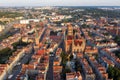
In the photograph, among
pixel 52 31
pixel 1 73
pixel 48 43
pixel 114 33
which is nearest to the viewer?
pixel 1 73

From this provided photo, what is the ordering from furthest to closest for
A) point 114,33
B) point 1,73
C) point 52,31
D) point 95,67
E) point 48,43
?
point 52,31, point 114,33, point 48,43, point 95,67, point 1,73

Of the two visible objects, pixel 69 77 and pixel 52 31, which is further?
pixel 52 31

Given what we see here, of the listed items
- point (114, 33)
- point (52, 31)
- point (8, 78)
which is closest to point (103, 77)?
point (8, 78)

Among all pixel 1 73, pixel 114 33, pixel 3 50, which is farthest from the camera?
pixel 114 33

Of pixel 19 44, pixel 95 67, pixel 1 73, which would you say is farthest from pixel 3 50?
pixel 95 67

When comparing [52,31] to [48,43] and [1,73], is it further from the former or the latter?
[1,73]

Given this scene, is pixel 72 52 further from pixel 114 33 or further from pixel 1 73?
pixel 114 33

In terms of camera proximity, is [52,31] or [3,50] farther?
[52,31]

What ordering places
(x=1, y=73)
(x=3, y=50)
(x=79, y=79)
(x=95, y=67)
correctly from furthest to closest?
1. (x=3, y=50)
2. (x=95, y=67)
3. (x=1, y=73)
4. (x=79, y=79)

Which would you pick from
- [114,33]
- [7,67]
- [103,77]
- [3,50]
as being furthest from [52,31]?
[103,77]
